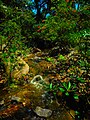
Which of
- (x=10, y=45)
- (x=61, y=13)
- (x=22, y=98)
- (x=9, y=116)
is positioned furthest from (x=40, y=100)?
(x=61, y=13)

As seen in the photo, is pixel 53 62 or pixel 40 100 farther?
pixel 53 62

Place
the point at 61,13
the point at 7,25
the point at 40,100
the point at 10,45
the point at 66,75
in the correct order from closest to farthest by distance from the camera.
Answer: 1. the point at 40,100
2. the point at 66,75
3. the point at 10,45
4. the point at 7,25
5. the point at 61,13

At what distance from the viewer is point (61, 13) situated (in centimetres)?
1036

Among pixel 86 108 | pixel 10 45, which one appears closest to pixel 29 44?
pixel 10 45

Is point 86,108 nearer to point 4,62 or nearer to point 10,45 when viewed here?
point 4,62

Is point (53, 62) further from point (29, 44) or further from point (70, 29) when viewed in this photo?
point (29, 44)

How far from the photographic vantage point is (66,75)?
6816 millimetres

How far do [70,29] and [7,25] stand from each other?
3.04 m

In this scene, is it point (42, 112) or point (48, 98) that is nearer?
point (42, 112)

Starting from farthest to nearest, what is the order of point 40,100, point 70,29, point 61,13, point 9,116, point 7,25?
point 61,13 → point 70,29 → point 7,25 → point 40,100 → point 9,116

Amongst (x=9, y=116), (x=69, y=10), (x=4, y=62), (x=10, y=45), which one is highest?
(x=69, y=10)

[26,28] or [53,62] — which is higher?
[26,28]

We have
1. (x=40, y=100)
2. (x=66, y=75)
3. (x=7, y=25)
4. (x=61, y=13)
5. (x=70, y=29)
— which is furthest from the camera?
(x=61, y=13)

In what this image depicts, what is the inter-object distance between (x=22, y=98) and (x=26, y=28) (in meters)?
9.14
